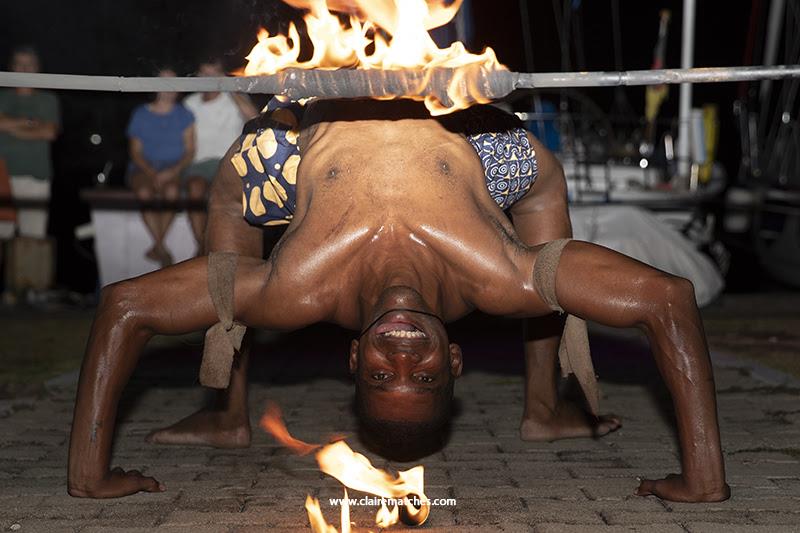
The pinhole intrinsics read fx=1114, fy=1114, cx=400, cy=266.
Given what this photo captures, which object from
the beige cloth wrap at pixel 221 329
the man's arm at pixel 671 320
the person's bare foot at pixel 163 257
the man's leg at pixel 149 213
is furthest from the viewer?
the person's bare foot at pixel 163 257

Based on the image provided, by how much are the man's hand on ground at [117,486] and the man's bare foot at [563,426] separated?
1607mm

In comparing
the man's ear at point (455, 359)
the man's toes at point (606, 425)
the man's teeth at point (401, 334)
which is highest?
the man's teeth at point (401, 334)

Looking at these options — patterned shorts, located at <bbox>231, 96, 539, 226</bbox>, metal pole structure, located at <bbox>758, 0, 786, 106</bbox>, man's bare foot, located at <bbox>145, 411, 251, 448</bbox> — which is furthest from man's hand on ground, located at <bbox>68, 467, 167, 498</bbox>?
metal pole structure, located at <bbox>758, 0, 786, 106</bbox>

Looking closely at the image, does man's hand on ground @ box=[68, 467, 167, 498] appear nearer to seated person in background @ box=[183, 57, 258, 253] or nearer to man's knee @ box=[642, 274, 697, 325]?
man's knee @ box=[642, 274, 697, 325]

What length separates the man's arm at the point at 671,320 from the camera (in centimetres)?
353

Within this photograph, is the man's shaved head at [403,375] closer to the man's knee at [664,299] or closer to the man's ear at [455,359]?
the man's ear at [455,359]

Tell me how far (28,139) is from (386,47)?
6.86 metres

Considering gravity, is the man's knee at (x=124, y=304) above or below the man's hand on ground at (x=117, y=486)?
above

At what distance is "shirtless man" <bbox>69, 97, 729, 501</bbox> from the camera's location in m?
3.53

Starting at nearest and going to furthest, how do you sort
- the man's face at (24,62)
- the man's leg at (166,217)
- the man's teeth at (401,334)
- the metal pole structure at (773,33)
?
the man's teeth at (401,334)
the man's face at (24,62)
the man's leg at (166,217)
the metal pole structure at (773,33)

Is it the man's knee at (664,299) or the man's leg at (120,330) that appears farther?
the man's leg at (120,330)

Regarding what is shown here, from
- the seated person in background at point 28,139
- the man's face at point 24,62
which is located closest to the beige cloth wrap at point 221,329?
the man's face at point 24,62

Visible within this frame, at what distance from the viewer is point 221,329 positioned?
12.5 feet

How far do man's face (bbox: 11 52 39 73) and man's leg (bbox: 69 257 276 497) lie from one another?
590cm
